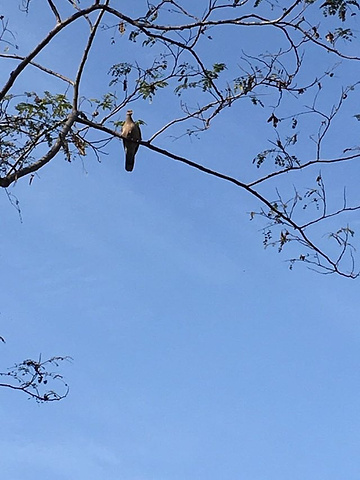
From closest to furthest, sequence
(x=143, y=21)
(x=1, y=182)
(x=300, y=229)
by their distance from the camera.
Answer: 1. (x=1, y=182)
2. (x=143, y=21)
3. (x=300, y=229)

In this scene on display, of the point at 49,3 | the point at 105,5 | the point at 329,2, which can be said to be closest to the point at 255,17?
the point at 329,2

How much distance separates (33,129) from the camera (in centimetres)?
643

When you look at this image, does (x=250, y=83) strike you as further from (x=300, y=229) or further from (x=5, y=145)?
(x=5, y=145)

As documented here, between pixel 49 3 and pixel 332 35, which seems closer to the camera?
pixel 49 3

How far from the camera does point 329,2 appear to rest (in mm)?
6609

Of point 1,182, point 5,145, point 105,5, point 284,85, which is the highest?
point 284,85

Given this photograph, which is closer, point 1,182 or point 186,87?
point 1,182

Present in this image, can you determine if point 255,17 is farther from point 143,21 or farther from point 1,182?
point 1,182

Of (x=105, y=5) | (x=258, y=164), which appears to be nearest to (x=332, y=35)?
(x=258, y=164)

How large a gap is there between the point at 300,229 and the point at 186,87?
1.58 metres

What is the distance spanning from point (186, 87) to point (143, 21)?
1.05 metres

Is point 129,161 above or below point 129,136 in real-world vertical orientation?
below

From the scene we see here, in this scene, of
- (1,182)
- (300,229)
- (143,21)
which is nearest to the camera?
(1,182)

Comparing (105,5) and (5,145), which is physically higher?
(105,5)
